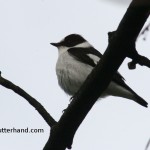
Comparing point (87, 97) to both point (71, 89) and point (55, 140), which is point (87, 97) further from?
point (71, 89)

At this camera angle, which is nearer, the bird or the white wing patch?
the bird

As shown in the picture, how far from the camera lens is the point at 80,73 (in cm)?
482

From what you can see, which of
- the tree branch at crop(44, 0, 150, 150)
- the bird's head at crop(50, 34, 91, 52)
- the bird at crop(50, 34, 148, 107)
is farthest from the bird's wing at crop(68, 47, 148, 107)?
the tree branch at crop(44, 0, 150, 150)

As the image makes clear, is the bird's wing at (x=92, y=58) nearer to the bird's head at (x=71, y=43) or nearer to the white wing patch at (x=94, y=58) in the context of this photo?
the white wing patch at (x=94, y=58)

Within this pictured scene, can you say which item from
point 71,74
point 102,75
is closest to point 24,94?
point 102,75

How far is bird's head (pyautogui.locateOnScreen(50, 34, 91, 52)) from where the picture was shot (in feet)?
18.4

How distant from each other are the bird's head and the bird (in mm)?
109

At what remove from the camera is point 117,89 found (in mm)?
4645

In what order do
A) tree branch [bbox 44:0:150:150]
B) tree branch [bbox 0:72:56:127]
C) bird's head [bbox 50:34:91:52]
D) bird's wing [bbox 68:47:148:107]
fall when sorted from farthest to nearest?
bird's head [bbox 50:34:91:52]
bird's wing [bbox 68:47:148:107]
tree branch [bbox 0:72:56:127]
tree branch [bbox 44:0:150:150]

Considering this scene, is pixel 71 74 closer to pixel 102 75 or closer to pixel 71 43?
pixel 71 43

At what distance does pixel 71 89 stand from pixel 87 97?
2539 mm

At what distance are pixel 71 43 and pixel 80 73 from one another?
3.40ft

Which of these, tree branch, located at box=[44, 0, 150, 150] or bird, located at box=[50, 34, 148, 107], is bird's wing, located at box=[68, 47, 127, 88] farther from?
tree branch, located at box=[44, 0, 150, 150]

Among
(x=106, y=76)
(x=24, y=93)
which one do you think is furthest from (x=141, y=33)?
(x=24, y=93)
